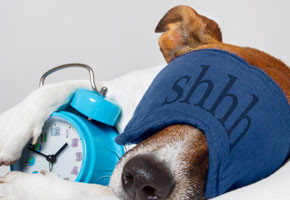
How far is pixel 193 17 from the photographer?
4.56 feet

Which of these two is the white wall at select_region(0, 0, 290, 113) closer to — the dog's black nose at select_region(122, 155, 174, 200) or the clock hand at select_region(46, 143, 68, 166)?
the clock hand at select_region(46, 143, 68, 166)

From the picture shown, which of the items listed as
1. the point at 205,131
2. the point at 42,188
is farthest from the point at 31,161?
the point at 205,131

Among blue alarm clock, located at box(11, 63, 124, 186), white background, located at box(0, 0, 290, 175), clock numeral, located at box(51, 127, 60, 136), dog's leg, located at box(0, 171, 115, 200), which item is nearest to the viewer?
dog's leg, located at box(0, 171, 115, 200)

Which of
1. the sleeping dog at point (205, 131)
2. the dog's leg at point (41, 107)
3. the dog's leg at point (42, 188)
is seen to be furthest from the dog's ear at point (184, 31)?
the dog's leg at point (42, 188)

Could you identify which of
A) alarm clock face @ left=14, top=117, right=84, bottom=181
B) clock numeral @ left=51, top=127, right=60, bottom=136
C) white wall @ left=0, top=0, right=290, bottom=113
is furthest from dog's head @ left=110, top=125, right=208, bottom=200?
white wall @ left=0, top=0, right=290, bottom=113

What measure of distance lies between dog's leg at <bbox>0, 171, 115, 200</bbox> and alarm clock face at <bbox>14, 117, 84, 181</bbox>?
11 centimetres

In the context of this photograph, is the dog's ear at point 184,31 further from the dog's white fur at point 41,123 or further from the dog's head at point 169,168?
the dog's head at point 169,168

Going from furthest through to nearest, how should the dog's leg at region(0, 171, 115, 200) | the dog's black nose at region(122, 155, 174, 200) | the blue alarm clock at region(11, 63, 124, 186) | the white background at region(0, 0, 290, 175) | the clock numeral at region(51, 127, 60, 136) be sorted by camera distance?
the white background at region(0, 0, 290, 175), the clock numeral at region(51, 127, 60, 136), the blue alarm clock at region(11, 63, 124, 186), the dog's leg at region(0, 171, 115, 200), the dog's black nose at region(122, 155, 174, 200)

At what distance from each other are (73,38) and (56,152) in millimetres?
1014

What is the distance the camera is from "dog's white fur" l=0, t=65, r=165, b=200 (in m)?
1.21

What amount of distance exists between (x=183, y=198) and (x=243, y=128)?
8.1 inches

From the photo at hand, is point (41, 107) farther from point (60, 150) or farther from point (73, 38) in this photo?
point (73, 38)

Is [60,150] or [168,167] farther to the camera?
[60,150]

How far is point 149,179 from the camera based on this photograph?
759 mm
